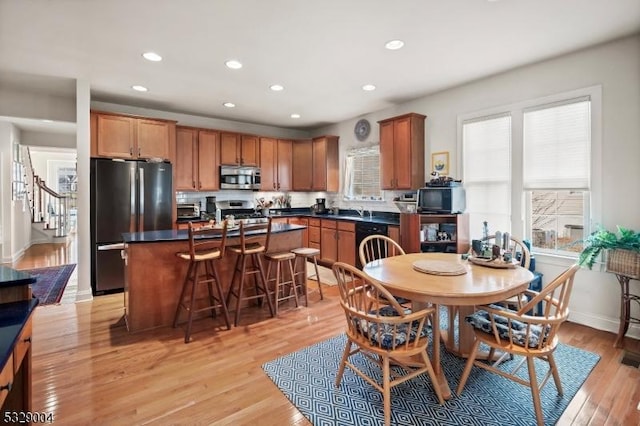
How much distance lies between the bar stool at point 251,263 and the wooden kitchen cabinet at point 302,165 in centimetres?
294

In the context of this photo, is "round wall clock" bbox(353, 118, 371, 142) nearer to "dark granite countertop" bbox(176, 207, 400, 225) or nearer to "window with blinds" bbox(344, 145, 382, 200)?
"window with blinds" bbox(344, 145, 382, 200)

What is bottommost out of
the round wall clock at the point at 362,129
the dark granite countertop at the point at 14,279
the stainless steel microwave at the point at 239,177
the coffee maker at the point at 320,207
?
the dark granite countertop at the point at 14,279

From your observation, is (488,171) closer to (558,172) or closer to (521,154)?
(521,154)

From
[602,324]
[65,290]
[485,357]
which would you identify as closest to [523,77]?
[602,324]

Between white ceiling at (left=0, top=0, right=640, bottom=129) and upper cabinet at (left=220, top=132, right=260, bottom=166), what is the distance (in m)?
1.40

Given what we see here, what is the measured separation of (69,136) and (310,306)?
6.94 meters

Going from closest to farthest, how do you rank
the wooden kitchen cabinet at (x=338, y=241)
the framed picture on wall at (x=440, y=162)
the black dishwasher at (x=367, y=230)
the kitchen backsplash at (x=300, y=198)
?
the framed picture on wall at (x=440, y=162), the black dishwasher at (x=367, y=230), the wooden kitchen cabinet at (x=338, y=241), the kitchen backsplash at (x=300, y=198)

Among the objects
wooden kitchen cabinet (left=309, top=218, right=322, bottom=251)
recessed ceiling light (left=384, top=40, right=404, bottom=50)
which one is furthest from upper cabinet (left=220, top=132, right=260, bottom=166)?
recessed ceiling light (left=384, top=40, right=404, bottom=50)

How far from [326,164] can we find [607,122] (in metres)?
4.10

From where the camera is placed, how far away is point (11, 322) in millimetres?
1335

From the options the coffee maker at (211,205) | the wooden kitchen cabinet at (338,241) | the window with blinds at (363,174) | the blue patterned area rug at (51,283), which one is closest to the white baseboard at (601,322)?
the wooden kitchen cabinet at (338,241)

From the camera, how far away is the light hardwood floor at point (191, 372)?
192 centimetres

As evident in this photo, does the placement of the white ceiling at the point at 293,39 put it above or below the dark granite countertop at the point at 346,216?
above

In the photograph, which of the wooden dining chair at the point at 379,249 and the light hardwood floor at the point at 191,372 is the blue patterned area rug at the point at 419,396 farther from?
the wooden dining chair at the point at 379,249
